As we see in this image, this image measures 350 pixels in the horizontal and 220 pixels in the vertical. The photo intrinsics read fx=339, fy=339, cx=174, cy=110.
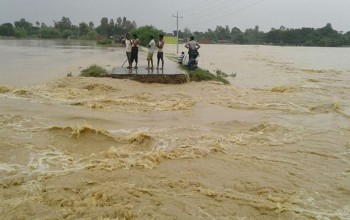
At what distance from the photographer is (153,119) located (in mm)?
9375

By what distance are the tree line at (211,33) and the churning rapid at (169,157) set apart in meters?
52.0

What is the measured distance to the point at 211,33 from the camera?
125 metres

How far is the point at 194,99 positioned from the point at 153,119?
303cm

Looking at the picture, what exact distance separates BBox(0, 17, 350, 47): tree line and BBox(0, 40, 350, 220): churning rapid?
5197cm

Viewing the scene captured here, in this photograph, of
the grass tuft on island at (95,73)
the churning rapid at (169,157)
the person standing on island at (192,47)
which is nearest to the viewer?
the churning rapid at (169,157)

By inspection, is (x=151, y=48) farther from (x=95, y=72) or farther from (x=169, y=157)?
(x=169, y=157)

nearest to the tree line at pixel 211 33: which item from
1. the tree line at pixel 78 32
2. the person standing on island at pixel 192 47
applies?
the tree line at pixel 78 32

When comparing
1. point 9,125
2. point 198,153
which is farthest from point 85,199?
point 9,125

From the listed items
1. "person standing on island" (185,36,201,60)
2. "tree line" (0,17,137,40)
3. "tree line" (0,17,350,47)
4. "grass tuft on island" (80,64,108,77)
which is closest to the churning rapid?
"grass tuft on island" (80,64,108,77)

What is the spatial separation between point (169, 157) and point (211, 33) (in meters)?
122

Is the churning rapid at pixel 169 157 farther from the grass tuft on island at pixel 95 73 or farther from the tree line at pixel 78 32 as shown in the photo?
the tree line at pixel 78 32

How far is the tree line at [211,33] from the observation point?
87.4 metres

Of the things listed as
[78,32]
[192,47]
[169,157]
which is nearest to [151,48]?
[192,47]

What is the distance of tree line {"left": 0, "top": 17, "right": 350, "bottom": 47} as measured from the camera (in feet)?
287
